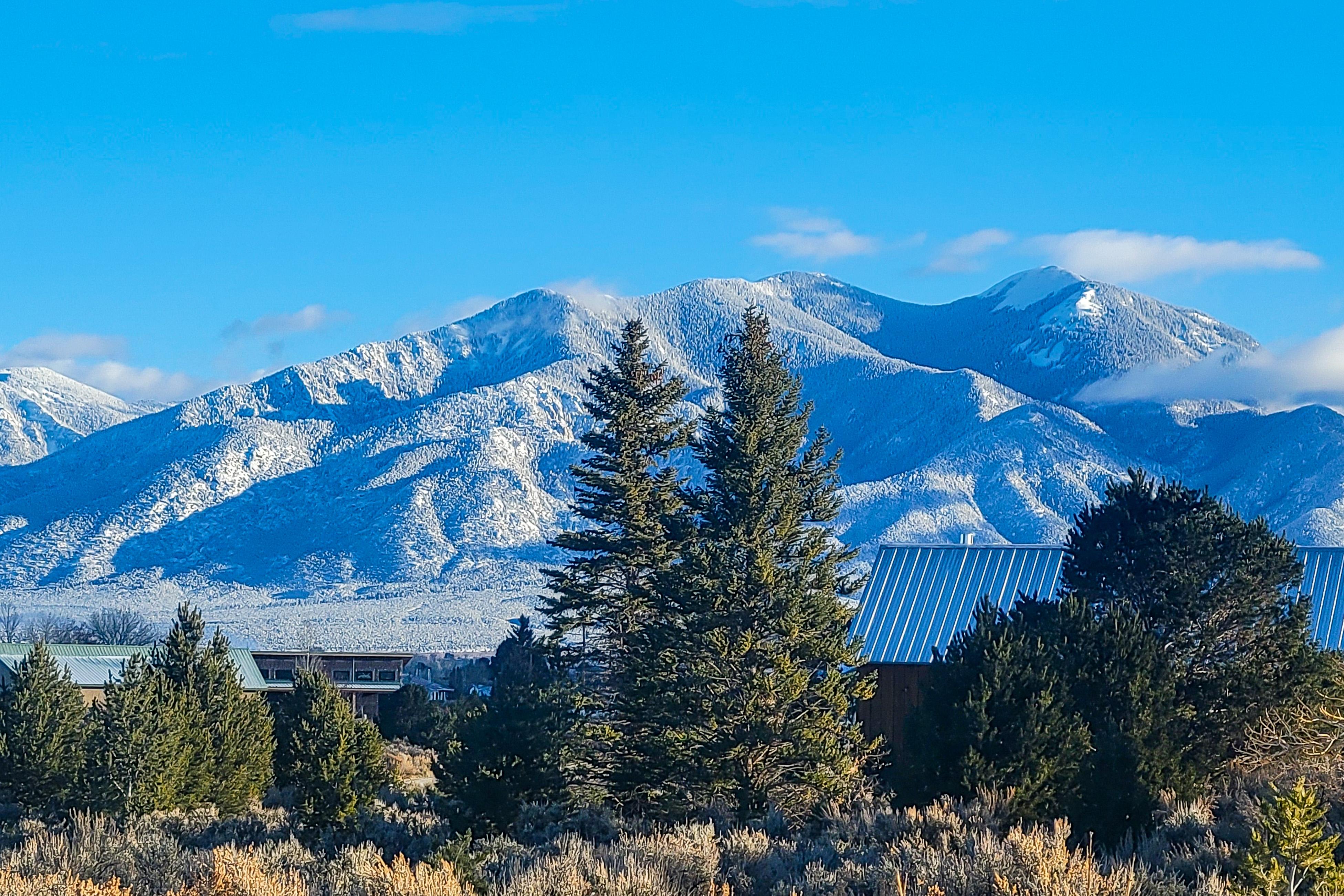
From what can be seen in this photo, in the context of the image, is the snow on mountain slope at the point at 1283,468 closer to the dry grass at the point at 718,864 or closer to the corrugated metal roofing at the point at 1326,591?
the corrugated metal roofing at the point at 1326,591

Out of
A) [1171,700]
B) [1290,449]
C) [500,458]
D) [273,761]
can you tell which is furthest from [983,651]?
[500,458]

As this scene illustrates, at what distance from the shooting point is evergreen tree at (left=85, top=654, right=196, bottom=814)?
29.7 metres

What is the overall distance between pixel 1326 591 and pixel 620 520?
1360 centimetres

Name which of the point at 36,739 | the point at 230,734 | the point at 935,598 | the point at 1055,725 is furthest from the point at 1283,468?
the point at 1055,725

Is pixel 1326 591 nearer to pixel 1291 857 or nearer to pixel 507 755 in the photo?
pixel 507 755

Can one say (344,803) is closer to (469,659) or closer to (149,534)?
(469,659)

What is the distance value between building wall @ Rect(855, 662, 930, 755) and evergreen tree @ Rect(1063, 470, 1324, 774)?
16.8ft

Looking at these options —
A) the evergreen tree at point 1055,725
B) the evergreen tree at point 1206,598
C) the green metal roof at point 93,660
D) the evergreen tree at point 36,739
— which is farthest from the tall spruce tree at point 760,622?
the green metal roof at point 93,660

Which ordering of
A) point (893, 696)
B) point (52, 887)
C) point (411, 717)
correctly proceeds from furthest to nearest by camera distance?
point (411, 717) → point (893, 696) → point (52, 887)

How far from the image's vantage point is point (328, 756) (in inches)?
1144

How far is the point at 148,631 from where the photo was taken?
129500 millimetres

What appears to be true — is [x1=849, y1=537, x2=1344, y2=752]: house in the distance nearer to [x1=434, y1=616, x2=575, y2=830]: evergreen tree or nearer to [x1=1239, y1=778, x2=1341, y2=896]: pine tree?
[x1=434, y1=616, x2=575, y2=830]: evergreen tree

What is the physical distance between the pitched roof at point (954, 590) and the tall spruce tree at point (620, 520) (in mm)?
4244

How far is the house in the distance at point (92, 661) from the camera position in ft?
228
